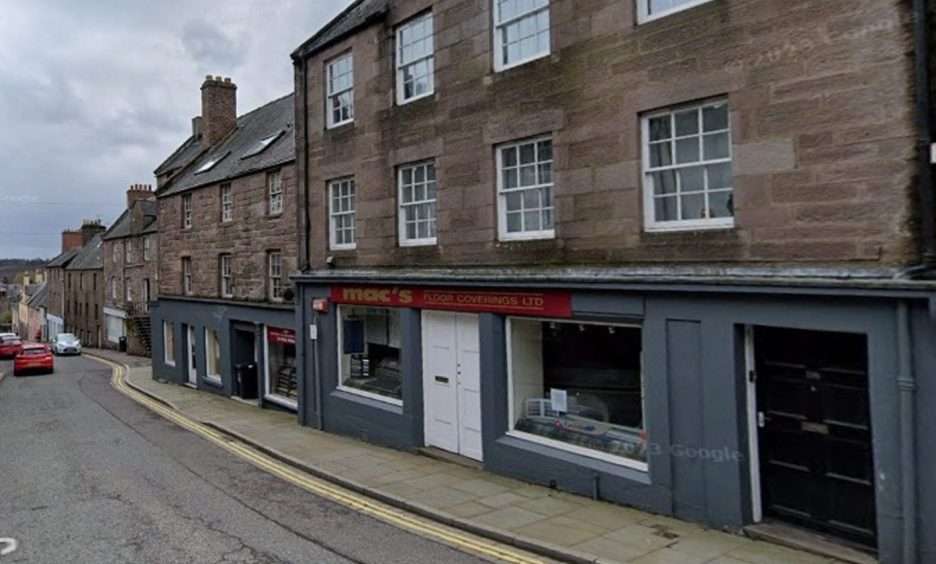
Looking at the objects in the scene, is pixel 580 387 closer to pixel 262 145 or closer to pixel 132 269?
pixel 262 145

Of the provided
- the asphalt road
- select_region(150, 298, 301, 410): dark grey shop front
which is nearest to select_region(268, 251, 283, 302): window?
select_region(150, 298, 301, 410): dark grey shop front

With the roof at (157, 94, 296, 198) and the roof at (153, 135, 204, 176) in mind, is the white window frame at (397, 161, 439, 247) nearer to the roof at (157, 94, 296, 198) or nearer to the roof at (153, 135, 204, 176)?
the roof at (157, 94, 296, 198)

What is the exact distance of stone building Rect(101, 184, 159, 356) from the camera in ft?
139

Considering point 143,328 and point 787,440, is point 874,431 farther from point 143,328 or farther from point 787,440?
point 143,328

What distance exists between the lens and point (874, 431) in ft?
22.6

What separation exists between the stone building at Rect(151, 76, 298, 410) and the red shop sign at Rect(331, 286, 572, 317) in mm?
4921

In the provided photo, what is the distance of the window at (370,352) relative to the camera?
45.9ft

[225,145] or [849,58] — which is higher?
[225,145]

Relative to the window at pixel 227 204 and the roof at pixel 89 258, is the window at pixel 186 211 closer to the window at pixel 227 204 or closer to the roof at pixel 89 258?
the window at pixel 227 204

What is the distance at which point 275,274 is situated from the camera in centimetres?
2017

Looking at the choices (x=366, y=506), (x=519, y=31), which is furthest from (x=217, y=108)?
(x=366, y=506)

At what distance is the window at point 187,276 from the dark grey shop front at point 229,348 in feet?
1.34

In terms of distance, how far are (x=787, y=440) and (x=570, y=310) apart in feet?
10.7

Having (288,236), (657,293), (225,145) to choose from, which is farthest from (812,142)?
(225,145)
